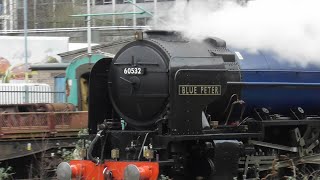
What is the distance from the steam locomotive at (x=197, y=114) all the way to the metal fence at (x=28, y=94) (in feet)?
46.0

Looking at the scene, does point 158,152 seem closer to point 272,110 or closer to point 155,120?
point 155,120

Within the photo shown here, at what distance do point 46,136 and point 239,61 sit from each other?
18.5ft

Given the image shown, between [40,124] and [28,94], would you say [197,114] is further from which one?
[28,94]

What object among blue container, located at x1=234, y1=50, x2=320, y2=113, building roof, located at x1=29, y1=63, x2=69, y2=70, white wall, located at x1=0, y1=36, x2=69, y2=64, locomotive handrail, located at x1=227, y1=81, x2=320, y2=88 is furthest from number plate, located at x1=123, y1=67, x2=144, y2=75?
white wall, located at x1=0, y1=36, x2=69, y2=64

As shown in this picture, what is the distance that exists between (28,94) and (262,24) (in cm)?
1498

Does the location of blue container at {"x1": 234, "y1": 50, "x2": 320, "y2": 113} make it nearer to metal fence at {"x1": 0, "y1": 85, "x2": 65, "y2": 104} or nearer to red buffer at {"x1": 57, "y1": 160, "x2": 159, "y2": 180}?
red buffer at {"x1": 57, "y1": 160, "x2": 159, "y2": 180}

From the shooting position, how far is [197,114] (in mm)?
7316

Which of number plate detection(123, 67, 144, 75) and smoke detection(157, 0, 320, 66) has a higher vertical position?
smoke detection(157, 0, 320, 66)

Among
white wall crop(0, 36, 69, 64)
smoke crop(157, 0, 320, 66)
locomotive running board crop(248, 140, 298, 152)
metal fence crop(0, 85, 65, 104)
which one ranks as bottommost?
locomotive running board crop(248, 140, 298, 152)

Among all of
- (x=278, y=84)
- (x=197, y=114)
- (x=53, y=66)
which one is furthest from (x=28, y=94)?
(x=197, y=114)

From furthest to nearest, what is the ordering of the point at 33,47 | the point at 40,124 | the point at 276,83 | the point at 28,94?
the point at 33,47 → the point at 28,94 → the point at 40,124 → the point at 276,83

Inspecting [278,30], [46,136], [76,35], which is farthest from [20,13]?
[278,30]

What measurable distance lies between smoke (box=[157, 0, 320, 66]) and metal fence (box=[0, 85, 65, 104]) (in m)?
14.1

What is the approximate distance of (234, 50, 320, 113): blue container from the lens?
8.09m
